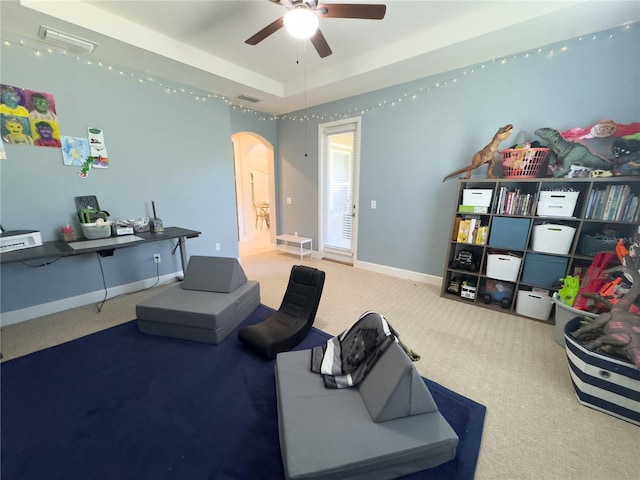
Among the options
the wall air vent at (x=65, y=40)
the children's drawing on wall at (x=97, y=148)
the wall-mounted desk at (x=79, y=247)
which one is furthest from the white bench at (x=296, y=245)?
the wall air vent at (x=65, y=40)

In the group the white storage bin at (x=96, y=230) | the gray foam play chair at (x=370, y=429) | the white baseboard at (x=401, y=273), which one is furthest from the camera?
the white baseboard at (x=401, y=273)

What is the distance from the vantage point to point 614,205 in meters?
2.21

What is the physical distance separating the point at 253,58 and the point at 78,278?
3367mm

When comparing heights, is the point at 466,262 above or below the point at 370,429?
above

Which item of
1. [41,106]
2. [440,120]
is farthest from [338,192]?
[41,106]

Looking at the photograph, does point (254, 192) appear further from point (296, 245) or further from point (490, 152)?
point (490, 152)

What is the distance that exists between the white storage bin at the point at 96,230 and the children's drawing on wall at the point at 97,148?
0.70 metres

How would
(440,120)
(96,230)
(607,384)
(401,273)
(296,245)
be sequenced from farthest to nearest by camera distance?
1. (296,245)
2. (401,273)
3. (440,120)
4. (96,230)
5. (607,384)

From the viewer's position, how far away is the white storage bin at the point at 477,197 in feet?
9.11

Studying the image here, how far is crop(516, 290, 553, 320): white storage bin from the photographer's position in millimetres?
2596

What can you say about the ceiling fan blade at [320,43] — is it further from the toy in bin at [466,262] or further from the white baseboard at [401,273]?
the white baseboard at [401,273]

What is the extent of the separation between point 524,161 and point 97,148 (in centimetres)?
462

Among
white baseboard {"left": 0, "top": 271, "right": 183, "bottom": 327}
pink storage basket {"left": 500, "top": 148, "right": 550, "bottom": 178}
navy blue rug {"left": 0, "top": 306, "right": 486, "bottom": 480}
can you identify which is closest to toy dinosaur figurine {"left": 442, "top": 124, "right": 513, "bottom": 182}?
pink storage basket {"left": 500, "top": 148, "right": 550, "bottom": 178}

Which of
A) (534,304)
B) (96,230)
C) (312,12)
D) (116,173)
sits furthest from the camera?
(116,173)
